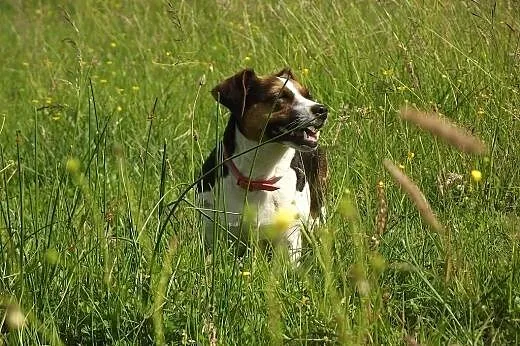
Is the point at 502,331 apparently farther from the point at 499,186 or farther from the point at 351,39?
the point at 351,39

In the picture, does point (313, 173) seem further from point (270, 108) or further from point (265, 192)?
point (270, 108)

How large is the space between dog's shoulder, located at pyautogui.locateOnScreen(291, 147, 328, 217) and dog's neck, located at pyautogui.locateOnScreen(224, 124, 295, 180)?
0.08 metres

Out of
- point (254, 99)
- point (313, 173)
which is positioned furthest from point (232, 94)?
point (313, 173)

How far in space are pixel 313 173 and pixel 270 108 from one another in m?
0.45

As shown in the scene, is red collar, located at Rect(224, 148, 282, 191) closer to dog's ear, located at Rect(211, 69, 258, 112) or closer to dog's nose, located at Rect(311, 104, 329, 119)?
dog's ear, located at Rect(211, 69, 258, 112)

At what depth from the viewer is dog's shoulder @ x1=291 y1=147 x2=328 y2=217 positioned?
3.86 m

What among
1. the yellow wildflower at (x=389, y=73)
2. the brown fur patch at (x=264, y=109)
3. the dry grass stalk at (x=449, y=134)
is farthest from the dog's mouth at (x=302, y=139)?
the dry grass stalk at (x=449, y=134)

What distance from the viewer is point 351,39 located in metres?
4.87

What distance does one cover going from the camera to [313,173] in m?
4.15

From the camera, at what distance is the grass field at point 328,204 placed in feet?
7.85

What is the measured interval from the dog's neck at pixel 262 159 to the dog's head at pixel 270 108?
5 centimetres

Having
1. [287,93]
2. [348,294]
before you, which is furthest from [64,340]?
[287,93]

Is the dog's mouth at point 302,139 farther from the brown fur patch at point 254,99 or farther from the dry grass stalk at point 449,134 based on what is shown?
the dry grass stalk at point 449,134

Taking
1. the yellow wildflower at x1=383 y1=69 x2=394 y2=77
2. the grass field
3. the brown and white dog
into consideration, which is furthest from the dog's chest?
the yellow wildflower at x1=383 y1=69 x2=394 y2=77
